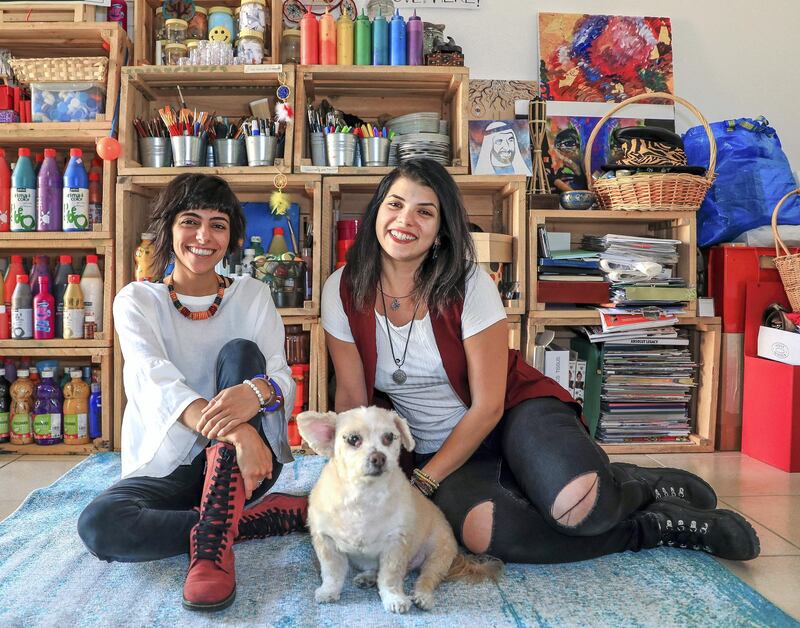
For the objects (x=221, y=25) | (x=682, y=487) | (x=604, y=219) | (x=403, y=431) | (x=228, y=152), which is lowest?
(x=682, y=487)

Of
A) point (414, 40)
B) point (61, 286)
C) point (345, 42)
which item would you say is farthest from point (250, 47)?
point (61, 286)

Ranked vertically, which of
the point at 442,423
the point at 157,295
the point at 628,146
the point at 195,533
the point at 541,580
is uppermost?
the point at 628,146

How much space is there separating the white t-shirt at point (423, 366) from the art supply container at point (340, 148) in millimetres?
930

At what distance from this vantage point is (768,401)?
2324mm

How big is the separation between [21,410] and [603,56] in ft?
8.83

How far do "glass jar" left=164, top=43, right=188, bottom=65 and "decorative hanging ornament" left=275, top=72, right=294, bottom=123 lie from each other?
407mm

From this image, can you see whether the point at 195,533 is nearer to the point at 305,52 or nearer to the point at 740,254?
the point at 305,52

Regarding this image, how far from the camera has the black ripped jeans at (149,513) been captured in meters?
1.26

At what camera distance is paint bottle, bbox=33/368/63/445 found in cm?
239

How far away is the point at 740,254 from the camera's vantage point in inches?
97.3

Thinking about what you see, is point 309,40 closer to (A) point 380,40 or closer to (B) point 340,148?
(A) point 380,40

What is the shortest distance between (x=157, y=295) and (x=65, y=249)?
1429 mm

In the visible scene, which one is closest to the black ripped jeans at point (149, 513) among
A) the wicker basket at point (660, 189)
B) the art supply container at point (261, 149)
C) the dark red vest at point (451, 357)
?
the dark red vest at point (451, 357)

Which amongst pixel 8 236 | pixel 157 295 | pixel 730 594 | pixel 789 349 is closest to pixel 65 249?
pixel 8 236
